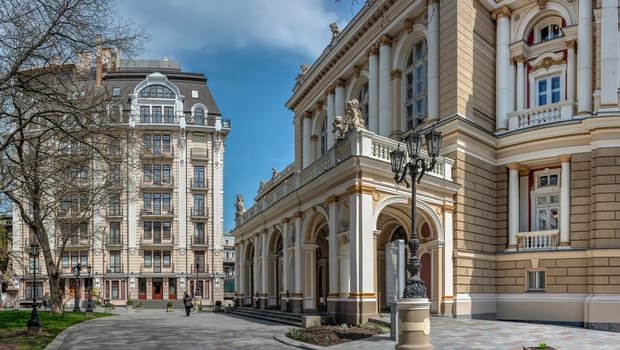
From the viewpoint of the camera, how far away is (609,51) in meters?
22.7

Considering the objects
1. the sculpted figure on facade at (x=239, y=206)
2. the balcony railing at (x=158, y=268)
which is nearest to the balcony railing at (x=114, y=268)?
the balcony railing at (x=158, y=268)

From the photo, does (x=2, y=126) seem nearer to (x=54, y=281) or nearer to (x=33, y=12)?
(x=33, y=12)

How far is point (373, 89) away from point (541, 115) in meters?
9.45

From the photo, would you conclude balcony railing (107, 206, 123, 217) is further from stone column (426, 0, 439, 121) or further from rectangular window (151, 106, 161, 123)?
stone column (426, 0, 439, 121)

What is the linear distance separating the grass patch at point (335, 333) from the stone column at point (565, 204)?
9.13 meters

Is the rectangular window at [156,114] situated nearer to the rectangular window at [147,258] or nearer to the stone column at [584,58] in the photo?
the rectangular window at [147,258]

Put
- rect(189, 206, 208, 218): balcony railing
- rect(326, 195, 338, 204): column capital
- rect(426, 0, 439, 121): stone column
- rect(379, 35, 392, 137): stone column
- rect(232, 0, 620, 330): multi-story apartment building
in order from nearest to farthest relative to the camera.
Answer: rect(232, 0, 620, 330): multi-story apartment building
rect(326, 195, 338, 204): column capital
rect(426, 0, 439, 121): stone column
rect(379, 35, 392, 137): stone column
rect(189, 206, 208, 218): balcony railing

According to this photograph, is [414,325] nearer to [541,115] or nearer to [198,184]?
[541,115]

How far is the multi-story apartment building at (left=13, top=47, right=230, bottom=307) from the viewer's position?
213 feet

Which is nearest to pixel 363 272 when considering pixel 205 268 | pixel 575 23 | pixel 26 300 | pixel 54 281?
pixel 575 23

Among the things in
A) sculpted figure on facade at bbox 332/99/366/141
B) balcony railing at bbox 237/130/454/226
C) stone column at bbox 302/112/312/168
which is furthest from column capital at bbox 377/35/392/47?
stone column at bbox 302/112/312/168

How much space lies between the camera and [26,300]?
65062 millimetres

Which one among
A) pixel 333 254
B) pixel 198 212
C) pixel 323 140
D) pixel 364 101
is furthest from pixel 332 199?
pixel 198 212

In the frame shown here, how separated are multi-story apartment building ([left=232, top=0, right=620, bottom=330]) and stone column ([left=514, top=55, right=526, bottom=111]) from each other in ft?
0.21
